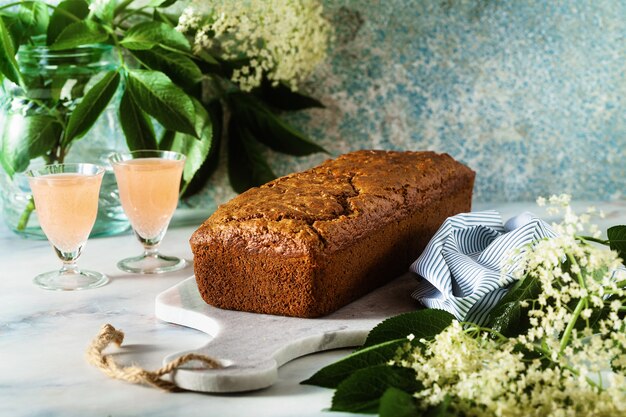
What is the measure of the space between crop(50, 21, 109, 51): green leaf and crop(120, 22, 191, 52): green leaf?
0.19ft

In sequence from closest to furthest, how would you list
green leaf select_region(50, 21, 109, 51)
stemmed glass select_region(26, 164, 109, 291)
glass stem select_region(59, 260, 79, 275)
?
stemmed glass select_region(26, 164, 109, 291) < glass stem select_region(59, 260, 79, 275) < green leaf select_region(50, 21, 109, 51)

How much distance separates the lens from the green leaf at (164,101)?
1.90m

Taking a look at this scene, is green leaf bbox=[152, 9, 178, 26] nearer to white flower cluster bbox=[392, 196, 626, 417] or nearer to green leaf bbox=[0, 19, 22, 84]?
green leaf bbox=[0, 19, 22, 84]

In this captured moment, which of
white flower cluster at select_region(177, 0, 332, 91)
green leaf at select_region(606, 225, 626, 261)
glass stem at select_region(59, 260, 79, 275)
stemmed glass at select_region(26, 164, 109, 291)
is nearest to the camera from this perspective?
green leaf at select_region(606, 225, 626, 261)

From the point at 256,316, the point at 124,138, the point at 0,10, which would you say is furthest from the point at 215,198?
the point at 256,316

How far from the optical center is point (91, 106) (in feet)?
6.21

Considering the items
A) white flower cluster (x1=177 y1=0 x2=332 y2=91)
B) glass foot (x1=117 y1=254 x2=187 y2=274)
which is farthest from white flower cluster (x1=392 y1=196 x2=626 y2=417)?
white flower cluster (x1=177 y1=0 x2=332 y2=91)

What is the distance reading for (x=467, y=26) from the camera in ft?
7.43

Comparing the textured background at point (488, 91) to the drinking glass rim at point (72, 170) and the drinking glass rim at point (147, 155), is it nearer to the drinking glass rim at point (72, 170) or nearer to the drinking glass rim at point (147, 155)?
the drinking glass rim at point (147, 155)

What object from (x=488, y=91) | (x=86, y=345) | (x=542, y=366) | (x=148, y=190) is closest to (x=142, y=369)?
(x=86, y=345)

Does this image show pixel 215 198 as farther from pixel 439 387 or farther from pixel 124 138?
pixel 439 387

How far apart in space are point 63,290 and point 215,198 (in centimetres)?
73

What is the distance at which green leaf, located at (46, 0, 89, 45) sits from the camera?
6.35 ft

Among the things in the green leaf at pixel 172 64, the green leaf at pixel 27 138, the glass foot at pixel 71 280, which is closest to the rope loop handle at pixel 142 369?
the glass foot at pixel 71 280
